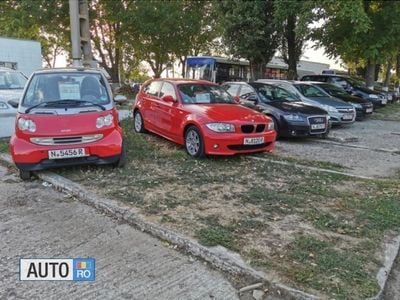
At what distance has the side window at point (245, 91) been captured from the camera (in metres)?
10.1

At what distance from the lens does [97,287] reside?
302 cm

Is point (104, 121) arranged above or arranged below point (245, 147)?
above

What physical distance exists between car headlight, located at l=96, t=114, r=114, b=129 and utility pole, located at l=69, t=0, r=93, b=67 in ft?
19.2

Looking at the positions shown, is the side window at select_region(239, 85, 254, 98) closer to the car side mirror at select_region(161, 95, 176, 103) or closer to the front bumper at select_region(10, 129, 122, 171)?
the car side mirror at select_region(161, 95, 176, 103)

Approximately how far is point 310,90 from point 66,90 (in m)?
8.31

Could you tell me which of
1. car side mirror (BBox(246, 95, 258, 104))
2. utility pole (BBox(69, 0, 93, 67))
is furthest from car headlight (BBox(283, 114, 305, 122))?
utility pole (BBox(69, 0, 93, 67))

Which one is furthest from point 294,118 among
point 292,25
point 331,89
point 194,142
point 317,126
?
point 292,25

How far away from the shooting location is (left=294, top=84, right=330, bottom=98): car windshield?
1186 cm

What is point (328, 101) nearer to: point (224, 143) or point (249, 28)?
point (224, 143)

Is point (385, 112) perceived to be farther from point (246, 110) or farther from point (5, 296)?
point (5, 296)

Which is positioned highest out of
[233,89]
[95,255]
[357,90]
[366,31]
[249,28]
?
[249,28]

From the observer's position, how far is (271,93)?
10164mm

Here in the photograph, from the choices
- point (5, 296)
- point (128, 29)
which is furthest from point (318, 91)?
point (128, 29)

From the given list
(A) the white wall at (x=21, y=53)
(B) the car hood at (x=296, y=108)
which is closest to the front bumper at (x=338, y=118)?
(B) the car hood at (x=296, y=108)
